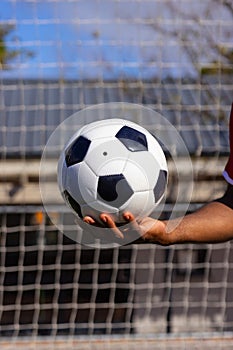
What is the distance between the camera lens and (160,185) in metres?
1.73

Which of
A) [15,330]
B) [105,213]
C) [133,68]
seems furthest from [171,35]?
[105,213]

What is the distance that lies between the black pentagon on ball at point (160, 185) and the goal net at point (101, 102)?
1.75 meters

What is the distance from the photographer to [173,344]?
3.91 metres

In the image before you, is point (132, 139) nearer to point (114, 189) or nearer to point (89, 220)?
point (114, 189)

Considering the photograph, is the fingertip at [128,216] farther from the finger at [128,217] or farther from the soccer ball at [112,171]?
the soccer ball at [112,171]

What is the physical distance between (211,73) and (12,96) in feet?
3.70

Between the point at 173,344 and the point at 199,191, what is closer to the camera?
the point at 173,344

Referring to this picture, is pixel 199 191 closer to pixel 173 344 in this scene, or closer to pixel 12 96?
pixel 173 344

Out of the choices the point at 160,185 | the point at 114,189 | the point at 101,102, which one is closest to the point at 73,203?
the point at 114,189

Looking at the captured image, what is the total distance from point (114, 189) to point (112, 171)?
1.7 inches

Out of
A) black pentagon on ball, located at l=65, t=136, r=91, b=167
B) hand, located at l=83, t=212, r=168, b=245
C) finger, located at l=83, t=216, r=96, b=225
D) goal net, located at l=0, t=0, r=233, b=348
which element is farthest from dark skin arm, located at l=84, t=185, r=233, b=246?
goal net, located at l=0, t=0, r=233, b=348

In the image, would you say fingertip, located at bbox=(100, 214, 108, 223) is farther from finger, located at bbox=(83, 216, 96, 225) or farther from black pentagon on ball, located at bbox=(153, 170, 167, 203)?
black pentagon on ball, located at bbox=(153, 170, 167, 203)

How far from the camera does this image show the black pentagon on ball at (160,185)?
1710 mm

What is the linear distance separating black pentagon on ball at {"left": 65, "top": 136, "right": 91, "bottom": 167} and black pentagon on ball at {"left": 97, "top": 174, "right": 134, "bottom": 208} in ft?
0.28
